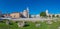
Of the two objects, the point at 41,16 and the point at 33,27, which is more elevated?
the point at 41,16

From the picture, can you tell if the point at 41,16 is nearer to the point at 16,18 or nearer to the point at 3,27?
the point at 16,18

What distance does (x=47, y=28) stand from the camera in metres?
2.41

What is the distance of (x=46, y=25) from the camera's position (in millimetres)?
2451

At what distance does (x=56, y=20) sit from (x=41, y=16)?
11.0 inches

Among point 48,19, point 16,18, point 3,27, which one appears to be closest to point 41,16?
point 48,19

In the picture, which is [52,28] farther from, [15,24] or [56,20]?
[15,24]

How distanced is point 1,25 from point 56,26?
976 millimetres

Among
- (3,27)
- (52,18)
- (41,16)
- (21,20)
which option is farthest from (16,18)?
(52,18)

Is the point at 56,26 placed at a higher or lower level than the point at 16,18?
lower

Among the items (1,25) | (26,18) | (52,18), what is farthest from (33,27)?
(1,25)

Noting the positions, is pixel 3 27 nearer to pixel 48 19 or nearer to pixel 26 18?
pixel 26 18

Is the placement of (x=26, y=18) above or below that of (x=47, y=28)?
above

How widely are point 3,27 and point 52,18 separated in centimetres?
90

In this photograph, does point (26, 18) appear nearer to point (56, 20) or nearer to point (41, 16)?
point (41, 16)
